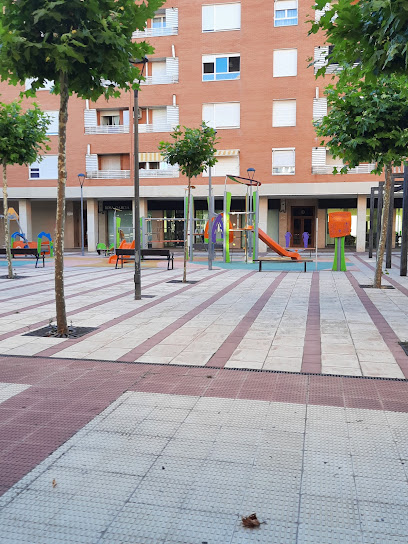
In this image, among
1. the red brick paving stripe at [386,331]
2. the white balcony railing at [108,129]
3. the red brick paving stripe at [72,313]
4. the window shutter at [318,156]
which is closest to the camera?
the red brick paving stripe at [386,331]

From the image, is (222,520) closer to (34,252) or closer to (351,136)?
(351,136)

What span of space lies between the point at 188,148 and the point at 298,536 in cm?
1194

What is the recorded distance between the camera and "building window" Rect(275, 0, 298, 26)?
29.7m

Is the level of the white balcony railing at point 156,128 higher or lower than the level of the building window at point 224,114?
lower

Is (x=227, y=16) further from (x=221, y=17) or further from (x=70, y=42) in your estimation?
(x=70, y=42)

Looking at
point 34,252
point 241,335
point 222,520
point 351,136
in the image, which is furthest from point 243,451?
point 34,252

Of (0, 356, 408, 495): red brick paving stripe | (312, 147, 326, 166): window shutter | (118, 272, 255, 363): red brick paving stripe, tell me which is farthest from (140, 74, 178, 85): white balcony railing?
(0, 356, 408, 495): red brick paving stripe

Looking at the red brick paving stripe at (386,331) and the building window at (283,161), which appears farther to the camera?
the building window at (283,161)

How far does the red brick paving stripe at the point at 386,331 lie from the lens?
5680 millimetres

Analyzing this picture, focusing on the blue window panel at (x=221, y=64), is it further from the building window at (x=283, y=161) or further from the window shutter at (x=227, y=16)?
the building window at (x=283, y=161)

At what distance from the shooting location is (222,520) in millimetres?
2607

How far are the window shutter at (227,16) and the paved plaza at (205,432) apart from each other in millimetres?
27871

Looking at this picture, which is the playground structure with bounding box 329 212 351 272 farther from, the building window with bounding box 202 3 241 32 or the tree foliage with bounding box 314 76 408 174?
the building window with bounding box 202 3 241 32

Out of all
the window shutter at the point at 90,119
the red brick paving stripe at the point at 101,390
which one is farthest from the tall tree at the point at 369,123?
the window shutter at the point at 90,119
